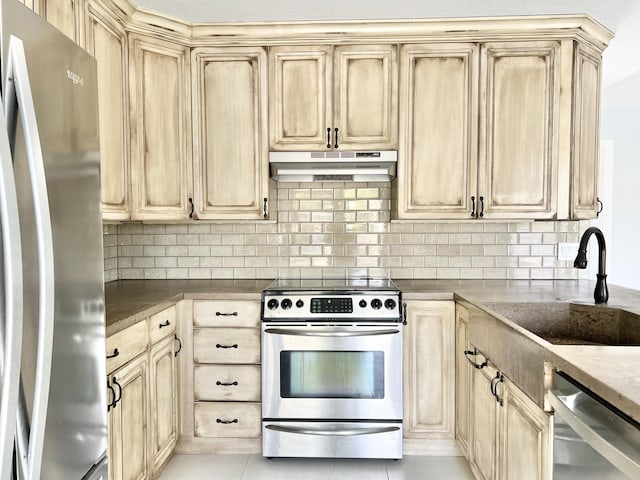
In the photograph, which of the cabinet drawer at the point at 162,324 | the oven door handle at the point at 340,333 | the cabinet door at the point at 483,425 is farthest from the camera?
the oven door handle at the point at 340,333

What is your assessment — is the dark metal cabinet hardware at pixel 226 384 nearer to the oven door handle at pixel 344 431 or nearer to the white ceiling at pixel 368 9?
the oven door handle at pixel 344 431

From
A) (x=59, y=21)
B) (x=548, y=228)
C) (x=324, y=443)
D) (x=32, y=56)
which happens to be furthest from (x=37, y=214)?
(x=548, y=228)

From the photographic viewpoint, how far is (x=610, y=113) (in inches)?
172

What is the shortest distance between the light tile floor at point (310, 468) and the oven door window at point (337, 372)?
39 cm

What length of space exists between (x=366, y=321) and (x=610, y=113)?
3575 millimetres

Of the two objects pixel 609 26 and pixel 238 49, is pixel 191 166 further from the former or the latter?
pixel 609 26

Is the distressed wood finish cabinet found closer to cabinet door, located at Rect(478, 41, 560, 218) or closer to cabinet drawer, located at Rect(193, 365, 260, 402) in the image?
cabinet door, located at Rect(478, 41, 560, 218)

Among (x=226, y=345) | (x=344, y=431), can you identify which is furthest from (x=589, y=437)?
(x=226, y=345)

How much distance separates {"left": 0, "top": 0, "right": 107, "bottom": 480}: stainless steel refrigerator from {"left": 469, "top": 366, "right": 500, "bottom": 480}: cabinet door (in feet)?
4.81

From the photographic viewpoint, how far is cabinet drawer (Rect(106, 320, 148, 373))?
172 cm

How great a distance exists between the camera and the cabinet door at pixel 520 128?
104 inches

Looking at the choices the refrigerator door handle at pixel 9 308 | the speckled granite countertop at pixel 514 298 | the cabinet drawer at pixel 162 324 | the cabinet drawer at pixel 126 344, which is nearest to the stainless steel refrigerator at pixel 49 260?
the refrigerator door handle at pixel 9 308

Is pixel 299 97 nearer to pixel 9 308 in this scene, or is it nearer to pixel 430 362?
pixel 430 362

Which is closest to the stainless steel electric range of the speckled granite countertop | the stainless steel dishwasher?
the speckled granite countertop
